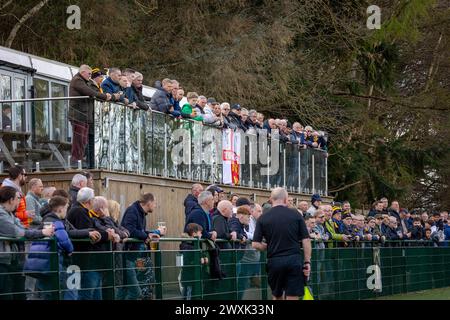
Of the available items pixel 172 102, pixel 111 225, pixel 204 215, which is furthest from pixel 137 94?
pixel 111 225

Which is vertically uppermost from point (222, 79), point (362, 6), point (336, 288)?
point (362, 6)

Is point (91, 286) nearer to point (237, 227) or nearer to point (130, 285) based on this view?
point (130, 285)

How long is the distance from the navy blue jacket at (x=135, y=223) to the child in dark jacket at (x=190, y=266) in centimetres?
68

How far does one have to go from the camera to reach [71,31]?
113 ft

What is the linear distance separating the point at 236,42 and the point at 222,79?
1784 millimetres

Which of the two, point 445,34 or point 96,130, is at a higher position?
point 445,34

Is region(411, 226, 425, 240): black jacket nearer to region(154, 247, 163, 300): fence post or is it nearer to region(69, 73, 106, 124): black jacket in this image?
region(69, 73, 106, 124): black jacket

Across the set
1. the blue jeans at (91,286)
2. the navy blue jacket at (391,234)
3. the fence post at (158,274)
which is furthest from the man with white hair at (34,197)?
the navy blue jacket at (391,234)

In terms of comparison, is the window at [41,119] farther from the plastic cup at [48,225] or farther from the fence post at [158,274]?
the plastic cup at [48,225]

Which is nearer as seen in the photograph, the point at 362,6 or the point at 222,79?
the point at 222,79
